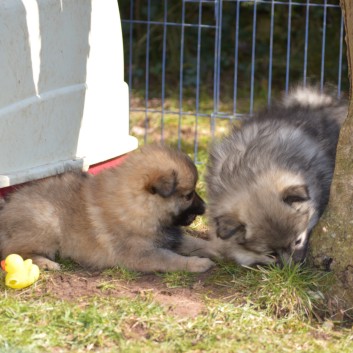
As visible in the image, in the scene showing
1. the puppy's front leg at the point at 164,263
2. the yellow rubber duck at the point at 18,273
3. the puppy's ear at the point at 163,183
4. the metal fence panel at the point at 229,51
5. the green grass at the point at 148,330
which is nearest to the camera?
the green grass at the point at 148,330

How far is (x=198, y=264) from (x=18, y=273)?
1010mm

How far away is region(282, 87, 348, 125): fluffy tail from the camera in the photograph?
5.35 m

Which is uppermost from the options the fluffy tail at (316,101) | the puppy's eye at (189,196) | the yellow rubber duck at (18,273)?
the fluffy tail at (316,101)

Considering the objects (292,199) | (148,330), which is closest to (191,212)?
(292,199)

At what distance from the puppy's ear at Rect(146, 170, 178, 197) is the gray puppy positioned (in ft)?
0.89

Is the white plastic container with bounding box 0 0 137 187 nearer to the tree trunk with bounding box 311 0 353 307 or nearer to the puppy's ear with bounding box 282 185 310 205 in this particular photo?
the puppy's ear with bounding box 282 185 310 205

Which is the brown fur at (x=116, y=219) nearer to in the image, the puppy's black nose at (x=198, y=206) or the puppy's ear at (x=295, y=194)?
the puppy's black nose at (x=198, y=206)

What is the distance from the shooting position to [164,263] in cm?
459

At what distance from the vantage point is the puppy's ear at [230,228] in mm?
4336

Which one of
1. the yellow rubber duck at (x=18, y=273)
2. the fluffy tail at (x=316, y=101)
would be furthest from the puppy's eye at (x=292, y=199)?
the yellow rubber duck at (x=18, y=273)

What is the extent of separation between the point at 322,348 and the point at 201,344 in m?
0.56

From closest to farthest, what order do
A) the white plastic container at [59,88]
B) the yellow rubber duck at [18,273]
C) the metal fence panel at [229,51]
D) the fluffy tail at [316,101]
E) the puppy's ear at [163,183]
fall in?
the yellow rubber duck at [18,273] < the puppy's ear at [163,183] < the white plastic container at [59,88] < the fluffy tail at [316,101] < the metal fence panel at [229,51]

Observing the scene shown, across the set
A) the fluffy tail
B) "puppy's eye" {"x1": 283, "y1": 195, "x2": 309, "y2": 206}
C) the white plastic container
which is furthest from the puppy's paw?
the fluffy tail

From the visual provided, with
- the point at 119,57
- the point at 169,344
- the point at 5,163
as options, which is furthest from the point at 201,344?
the point at 119,57
